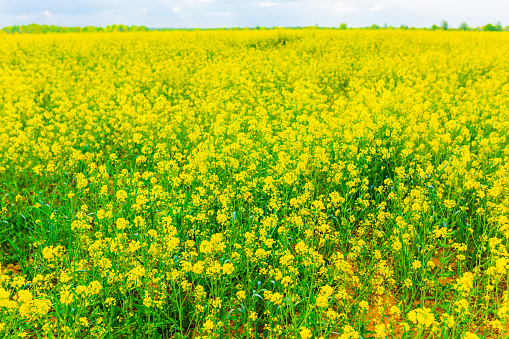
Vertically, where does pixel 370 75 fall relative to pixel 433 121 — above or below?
above

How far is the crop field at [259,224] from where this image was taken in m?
3.27

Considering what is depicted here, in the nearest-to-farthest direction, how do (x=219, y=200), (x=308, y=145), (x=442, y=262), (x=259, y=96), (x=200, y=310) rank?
(x=200, y=310), (x=442, y=262), (x=219, y=200), (x=308, y=145), (x=259, y=96)

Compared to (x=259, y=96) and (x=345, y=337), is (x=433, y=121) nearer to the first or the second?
(x=259, y=96)

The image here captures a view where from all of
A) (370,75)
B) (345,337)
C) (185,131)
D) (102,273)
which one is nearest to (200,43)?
(370,75)

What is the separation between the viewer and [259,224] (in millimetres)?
4242

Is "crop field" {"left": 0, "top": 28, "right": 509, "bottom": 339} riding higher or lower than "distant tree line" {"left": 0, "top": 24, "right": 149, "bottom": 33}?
lower

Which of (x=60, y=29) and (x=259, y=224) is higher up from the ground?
(x=60, y=29)

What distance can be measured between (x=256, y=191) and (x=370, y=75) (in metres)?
8.43

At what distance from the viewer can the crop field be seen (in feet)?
10.7

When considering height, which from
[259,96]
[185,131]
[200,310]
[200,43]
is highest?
[200,43]

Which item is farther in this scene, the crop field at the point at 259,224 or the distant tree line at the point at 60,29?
the distant tree line at the point at 60,29

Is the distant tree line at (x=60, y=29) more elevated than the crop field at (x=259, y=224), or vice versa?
the distant tree line at (x=60, y=29)

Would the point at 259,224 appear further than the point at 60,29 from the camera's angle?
No

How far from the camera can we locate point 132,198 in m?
4.84
